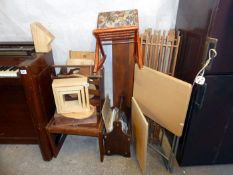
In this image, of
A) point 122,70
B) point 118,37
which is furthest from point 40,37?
point 122,70

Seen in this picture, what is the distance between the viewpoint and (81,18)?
1.70 metres

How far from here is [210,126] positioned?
4.59 ft

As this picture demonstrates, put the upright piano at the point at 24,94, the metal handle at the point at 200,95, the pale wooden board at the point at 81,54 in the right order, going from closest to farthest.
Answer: the metal handle at the point at 200,95
the upright piano at the point at 24,94
the pale wooden board at the point at 81,54

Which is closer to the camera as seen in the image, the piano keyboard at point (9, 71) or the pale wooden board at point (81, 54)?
the piano keyboard at point (9, 71)

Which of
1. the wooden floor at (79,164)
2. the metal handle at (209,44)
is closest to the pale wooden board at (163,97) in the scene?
the metal handle at (209,44)

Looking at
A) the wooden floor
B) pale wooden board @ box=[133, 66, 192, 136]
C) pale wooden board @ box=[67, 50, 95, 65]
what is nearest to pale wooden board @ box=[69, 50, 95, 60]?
pale wooden board @ box=[67, 50, 95, 65]

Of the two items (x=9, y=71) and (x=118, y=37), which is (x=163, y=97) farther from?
(x=9, y=71)

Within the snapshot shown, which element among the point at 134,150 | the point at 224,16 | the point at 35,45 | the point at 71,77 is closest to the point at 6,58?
the point at 35,45

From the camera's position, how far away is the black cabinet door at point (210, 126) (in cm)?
124

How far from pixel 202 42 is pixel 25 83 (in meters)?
1.21

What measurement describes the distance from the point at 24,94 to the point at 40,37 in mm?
508

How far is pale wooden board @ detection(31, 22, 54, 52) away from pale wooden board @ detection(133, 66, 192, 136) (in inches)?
31.2

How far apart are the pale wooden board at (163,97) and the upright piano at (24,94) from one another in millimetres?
757

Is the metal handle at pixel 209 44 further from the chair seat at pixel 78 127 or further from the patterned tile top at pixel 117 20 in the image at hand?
the chair seat at pixel 78 127
